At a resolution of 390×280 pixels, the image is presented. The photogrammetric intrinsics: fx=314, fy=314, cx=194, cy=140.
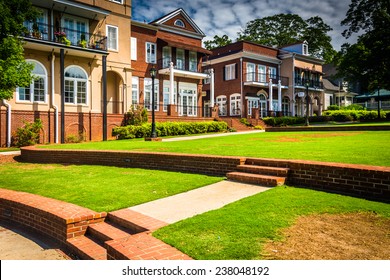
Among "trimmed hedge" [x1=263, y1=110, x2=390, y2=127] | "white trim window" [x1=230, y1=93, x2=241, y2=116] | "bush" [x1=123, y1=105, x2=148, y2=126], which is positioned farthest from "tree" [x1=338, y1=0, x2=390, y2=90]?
"bush" [x1=123, y1=105, x2=148, y2=126]

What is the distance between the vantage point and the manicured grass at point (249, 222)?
335 cm

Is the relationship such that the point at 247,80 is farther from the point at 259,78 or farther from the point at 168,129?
the point at 168,129

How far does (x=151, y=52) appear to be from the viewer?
25.7m

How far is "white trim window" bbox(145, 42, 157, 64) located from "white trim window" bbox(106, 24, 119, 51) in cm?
344

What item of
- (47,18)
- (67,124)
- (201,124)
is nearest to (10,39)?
(67,124)

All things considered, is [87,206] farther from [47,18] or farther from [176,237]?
[47,18]

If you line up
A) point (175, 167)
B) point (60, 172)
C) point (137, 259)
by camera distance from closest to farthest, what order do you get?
point (137, 259)
point (175, 167)
point (60, 172)

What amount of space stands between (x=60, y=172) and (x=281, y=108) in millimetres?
30777

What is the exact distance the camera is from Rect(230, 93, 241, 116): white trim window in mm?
33062

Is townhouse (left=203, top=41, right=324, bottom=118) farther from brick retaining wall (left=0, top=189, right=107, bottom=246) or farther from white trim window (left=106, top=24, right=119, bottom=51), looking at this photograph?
brick retaining wall (left=0, top=189, right=107, bottom=246)

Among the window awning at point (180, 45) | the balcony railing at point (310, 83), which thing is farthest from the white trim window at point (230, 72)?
the balcony railing at point (310, 83)

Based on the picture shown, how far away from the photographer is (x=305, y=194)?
5191 mm

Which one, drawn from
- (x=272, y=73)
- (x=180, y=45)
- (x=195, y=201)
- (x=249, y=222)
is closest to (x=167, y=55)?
(x=180, y=45)

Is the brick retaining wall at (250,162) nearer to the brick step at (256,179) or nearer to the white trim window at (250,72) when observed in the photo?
the brick step at (256,179)
